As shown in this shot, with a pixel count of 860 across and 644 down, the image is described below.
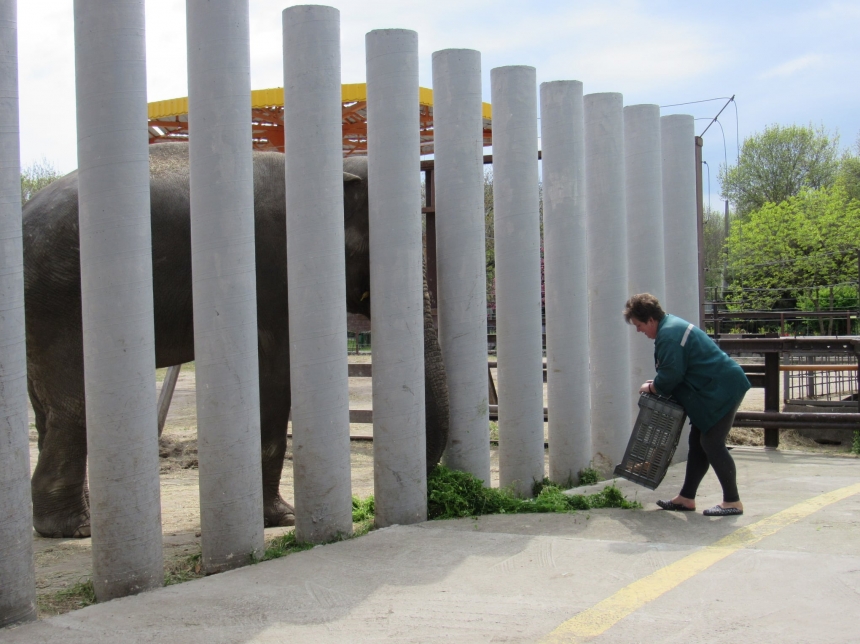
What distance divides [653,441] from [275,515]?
104 inches

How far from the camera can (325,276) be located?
5.25m

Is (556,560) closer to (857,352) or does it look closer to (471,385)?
(471,385)

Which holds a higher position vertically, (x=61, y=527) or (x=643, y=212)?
(x=643, y=212)

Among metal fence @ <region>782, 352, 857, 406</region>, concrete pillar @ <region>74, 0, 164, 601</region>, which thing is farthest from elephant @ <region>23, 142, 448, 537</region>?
metal fence @ <region>782, 352, 857, 406</region>

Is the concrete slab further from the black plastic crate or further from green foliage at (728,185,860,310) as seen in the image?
green foliage at (728,185,860,310)

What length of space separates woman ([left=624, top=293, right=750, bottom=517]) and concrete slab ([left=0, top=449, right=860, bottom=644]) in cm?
29

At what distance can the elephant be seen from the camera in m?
→ 6.32

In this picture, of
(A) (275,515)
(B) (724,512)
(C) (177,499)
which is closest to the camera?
(B) (724,512)

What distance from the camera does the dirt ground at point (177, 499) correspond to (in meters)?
5.08

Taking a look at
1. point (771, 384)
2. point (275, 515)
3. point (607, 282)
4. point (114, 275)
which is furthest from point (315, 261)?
point (771, 384)

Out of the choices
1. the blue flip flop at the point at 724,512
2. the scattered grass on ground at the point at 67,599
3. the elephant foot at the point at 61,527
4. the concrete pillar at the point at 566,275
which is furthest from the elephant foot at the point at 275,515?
the blue flip flop at the point at 724,512

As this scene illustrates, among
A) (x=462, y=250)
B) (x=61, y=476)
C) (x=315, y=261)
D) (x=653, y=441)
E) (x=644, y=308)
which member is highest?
(x=462, y=250)

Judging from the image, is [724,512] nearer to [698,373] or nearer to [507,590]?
[698,373]

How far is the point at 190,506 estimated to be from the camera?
7.45 m
